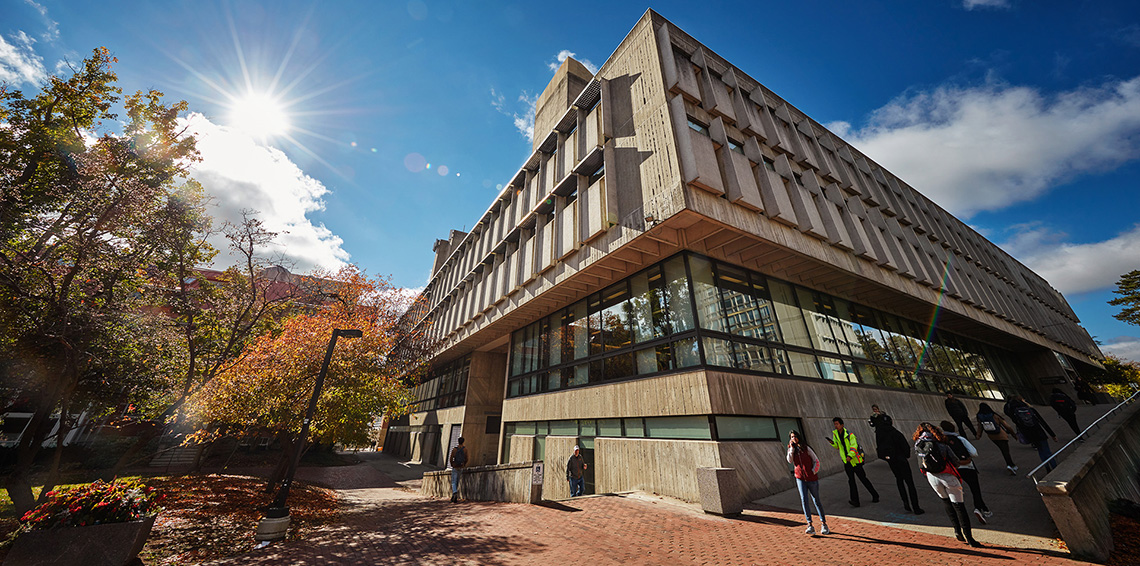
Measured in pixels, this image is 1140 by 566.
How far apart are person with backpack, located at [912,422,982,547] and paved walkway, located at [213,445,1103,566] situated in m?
0.33

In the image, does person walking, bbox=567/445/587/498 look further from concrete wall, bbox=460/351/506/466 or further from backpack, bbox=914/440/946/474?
concrete wall, bbox=460/351/506/466

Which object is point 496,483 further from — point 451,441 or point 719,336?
point 451,441

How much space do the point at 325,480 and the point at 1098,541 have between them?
93.7 feet

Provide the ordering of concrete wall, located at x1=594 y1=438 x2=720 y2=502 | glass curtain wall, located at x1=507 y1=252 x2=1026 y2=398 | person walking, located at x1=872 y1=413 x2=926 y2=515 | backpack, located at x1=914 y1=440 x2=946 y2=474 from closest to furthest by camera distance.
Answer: backpack, located at x1=914 y1=440 x2=946 y2=474 → person walking, located at x1=872 y1=413 x2=926 y2=515 → concrete wall, located at x1=594 y1=438 x2=720 y2=502 → glass curtain wall, located at x1=507 y1=252 x2=1026 y2=398

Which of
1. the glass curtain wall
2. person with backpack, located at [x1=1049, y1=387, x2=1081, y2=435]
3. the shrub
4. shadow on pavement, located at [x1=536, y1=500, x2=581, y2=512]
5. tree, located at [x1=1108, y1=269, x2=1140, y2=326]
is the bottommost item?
shadow on pavement, located at [x1=536, y1=500, x2=581, y2=512]

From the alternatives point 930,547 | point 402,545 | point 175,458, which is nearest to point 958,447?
point 930,547

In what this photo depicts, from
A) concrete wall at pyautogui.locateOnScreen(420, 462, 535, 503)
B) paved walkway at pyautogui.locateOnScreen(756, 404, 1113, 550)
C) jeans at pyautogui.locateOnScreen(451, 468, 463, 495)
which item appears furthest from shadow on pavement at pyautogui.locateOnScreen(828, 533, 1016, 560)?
jeans at pyautogui.locateOnScreen(451, 468, 463, 495)

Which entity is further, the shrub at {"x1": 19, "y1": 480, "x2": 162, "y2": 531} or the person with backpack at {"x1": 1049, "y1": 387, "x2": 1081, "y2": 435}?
the person with backpack at {"x1": 1049, "y1": 387, "x2": 1081, "y2": 435}

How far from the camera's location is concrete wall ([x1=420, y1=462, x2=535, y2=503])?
11.0 meters

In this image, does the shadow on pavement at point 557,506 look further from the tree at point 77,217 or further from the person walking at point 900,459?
the tree at point 77,217

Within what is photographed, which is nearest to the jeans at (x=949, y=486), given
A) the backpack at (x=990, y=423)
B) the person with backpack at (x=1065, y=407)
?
the backpack at (x=990, y=423)

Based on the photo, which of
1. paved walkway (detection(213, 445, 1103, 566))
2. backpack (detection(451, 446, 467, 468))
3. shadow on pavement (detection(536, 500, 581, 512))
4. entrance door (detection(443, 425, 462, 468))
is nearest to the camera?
paved walkway (detection(213, 445, 1103, 566))

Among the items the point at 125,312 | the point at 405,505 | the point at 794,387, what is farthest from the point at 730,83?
the point at 125,312

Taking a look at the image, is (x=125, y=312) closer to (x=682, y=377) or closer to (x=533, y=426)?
(x=533, y=426)
